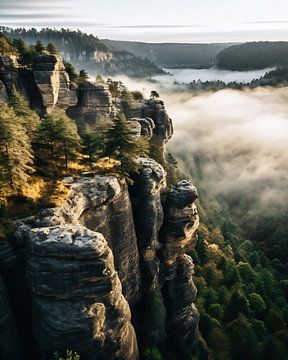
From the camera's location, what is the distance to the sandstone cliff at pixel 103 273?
31.8 meters

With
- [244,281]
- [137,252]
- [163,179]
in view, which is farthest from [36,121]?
[244,281]

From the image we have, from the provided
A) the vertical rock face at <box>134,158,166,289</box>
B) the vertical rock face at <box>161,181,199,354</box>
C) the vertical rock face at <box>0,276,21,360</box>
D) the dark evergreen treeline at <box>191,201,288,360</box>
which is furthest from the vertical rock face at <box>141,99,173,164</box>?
the vertical rock face at <box>0,276,21,360</box>

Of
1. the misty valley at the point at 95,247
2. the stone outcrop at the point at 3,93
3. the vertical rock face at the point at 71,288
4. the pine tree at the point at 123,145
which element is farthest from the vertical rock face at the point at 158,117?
the vertical rock face at the point at 71,288

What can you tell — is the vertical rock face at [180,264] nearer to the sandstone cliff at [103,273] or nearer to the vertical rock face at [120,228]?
the sandstone cliff at [103,273]

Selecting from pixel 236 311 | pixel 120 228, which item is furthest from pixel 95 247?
pixel 236 311

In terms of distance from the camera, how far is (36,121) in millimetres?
55062

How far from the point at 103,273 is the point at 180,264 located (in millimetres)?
24853

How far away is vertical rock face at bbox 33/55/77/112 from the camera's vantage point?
76.1 meters

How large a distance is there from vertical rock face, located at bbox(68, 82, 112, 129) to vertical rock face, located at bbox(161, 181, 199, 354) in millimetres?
39453

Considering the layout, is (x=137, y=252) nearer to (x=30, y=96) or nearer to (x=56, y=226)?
(x=56, y=226)

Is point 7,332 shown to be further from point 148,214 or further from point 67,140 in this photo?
point 67,140

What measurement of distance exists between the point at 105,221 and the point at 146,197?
7.18 meters

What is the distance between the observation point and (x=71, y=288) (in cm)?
3164

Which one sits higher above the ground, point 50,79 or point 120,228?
point 50,79
